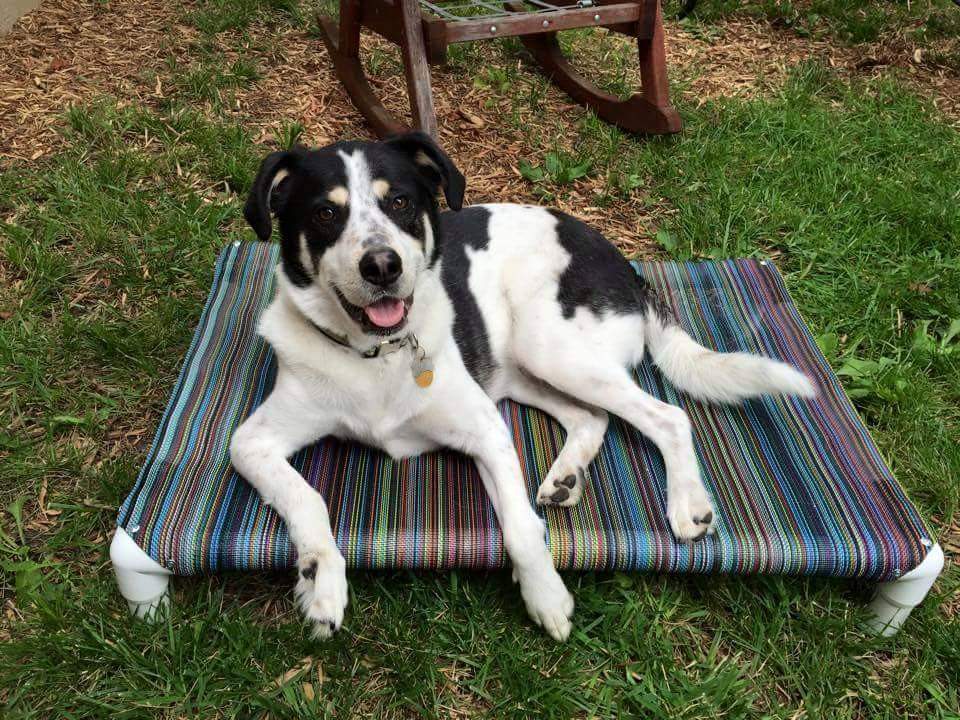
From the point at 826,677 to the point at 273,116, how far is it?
4209 mm

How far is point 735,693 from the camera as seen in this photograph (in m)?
2.11

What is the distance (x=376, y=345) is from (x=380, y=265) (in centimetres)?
38

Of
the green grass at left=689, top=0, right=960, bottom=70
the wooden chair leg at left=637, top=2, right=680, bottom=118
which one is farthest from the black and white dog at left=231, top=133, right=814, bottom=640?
the green grass at left=689, top=0, right=960, bottom=70

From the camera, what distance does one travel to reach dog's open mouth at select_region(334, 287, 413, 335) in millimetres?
2199

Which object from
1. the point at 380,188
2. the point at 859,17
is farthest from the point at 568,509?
the point at 859,17

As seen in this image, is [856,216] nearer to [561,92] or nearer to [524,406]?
[561,92]

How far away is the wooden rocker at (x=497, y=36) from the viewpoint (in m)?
4.10

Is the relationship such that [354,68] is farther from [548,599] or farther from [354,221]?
[548,599]

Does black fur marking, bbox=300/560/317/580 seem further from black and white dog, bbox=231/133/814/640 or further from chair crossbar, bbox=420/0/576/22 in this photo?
chair crossbar, bbox=420/0/576/22

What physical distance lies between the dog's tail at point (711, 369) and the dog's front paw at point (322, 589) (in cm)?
148

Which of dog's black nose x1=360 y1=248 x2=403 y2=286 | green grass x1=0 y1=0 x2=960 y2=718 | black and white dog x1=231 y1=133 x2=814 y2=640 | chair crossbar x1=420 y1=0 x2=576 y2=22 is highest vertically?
chair crossbar x1=420 y1=0 x2=576 y2=22

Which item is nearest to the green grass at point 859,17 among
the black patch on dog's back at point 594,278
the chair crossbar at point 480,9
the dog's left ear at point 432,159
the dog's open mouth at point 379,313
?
the chair crossbar at point 480,9

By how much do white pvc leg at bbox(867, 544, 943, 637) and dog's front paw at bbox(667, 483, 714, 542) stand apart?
570 millimetres

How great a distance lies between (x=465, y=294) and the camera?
2.81 metres
